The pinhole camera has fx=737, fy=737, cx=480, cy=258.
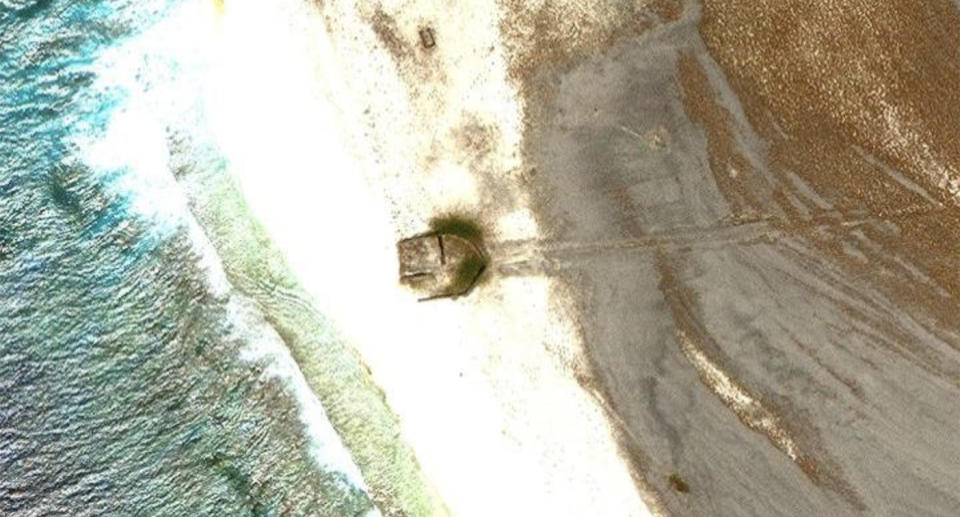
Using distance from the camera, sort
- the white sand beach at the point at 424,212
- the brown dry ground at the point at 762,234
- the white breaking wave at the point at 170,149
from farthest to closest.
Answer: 1. the white breaking wave at the point at 170,149
2. the white sand beach at the point at 424,212
3. the brown dry ground at the point at 762,234

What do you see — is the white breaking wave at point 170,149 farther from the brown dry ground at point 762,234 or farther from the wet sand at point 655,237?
the brown dry ground at point 762,234

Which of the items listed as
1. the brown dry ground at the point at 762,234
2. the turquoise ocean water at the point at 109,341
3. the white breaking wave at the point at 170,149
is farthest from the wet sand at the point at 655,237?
the turquoise ocean water at the point at 109,341

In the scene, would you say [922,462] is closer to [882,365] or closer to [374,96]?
[882,365]

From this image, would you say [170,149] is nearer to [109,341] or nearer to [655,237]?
[109,341]

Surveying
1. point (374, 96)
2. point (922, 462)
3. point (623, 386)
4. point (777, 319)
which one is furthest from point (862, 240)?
point (374, 96)

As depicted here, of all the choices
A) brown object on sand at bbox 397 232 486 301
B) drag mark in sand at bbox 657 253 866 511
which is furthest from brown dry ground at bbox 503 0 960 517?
brown object on sand at bbox 397 232 486 301

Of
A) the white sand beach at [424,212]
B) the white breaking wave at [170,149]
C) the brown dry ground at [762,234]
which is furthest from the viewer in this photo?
the white breaking wave at [170,149]
